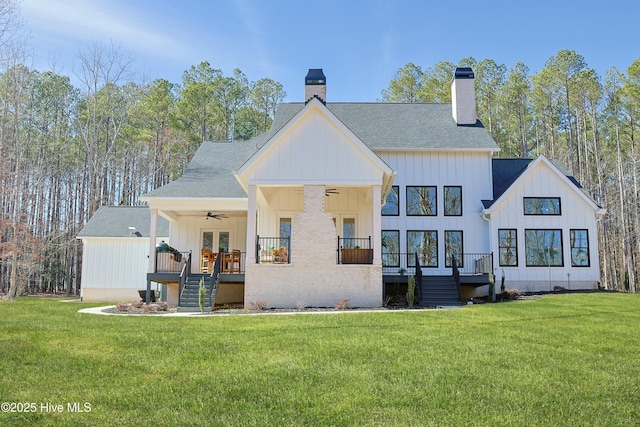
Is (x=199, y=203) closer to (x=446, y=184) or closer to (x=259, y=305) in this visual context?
(x=259, y=305)

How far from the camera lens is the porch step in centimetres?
1730

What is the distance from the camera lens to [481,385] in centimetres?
627

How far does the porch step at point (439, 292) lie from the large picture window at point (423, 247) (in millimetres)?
3058

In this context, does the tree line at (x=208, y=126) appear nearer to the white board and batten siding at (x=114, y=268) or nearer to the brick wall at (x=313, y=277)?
the white board and batten siding at (x=114, y=268)

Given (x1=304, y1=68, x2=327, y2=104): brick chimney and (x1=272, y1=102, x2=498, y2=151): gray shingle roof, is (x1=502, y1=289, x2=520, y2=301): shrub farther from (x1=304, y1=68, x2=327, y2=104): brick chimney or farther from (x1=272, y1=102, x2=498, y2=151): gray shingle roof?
(x1=304, y1=68, x2=327, y2=104): brick chimney

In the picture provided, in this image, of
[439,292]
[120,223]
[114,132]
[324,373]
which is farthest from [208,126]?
[324,373]

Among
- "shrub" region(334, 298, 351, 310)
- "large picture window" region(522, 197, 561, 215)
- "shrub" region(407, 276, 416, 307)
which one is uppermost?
"large picture window" region(522, 197, 561, 215)

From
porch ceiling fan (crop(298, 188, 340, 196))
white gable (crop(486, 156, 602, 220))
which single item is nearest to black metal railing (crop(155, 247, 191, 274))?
porch ceiling fan (crop(298, 188, 340, 196))

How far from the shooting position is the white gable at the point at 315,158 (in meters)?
16.6

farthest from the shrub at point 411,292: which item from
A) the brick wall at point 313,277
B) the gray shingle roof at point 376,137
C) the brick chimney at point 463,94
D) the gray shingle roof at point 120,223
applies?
the gray shingle roof at point 120,223

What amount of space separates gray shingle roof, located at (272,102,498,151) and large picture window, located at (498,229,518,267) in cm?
352

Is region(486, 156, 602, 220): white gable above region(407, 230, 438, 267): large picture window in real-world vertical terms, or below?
above

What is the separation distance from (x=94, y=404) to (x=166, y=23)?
11.6 metres

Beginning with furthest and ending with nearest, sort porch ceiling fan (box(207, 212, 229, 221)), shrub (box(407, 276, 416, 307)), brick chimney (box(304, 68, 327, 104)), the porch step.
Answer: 1. brick chimney (box(304, 68, 327, 104))
2. porch ceiling fan (box(207, 212, 229, 221))
3. the porch step
4. shrub (box(407, 276, 416, 307))
